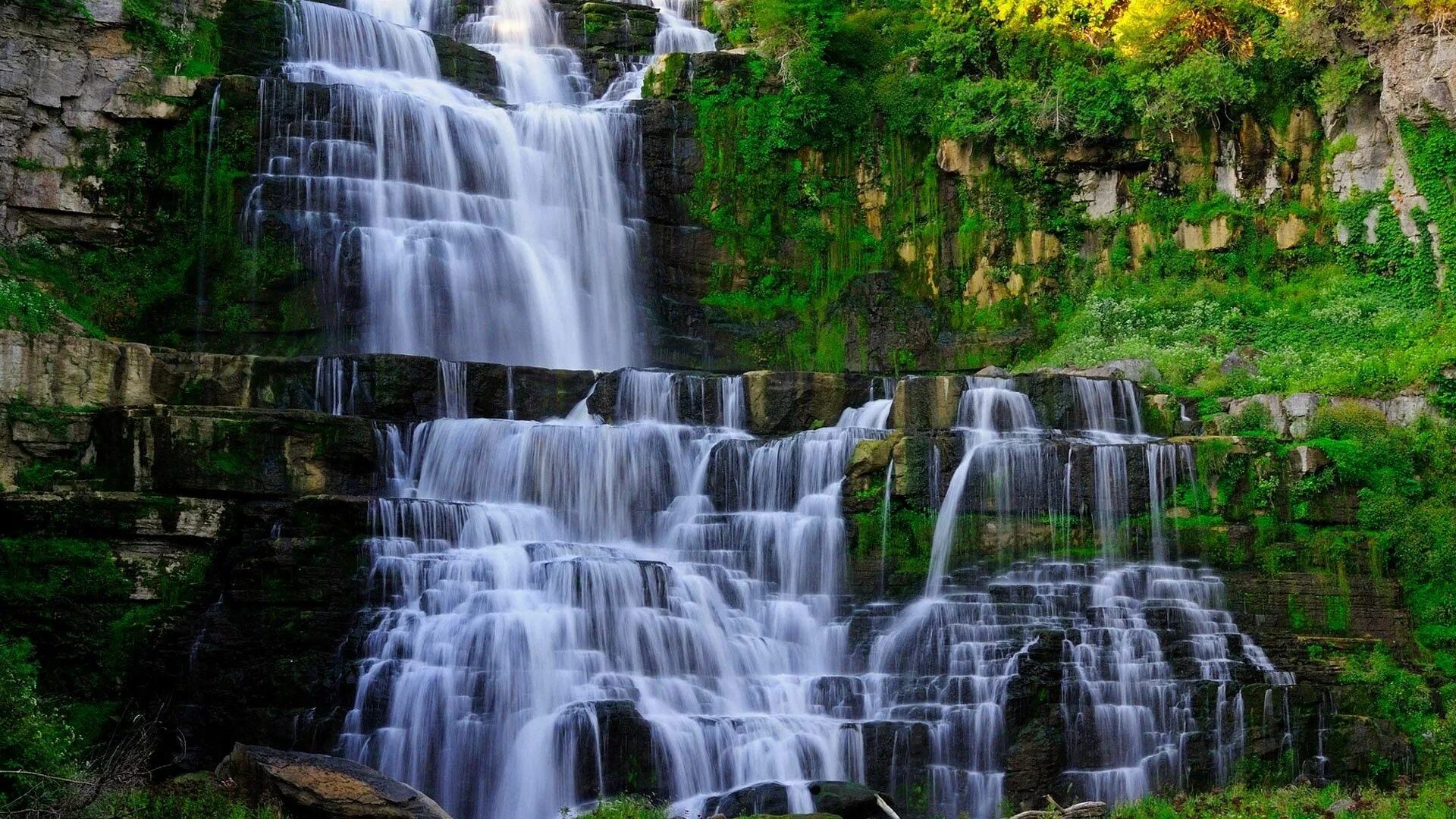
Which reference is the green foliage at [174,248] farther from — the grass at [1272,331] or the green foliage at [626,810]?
the grass at [1272,331]

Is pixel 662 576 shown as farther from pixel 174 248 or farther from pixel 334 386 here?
pixel 174 248

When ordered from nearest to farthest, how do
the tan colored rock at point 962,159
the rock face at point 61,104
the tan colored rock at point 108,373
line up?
the tan colored rock at point 108,373, the rock face at point 61,104, the tan colored rock at point 962,159

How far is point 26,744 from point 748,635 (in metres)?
9.18

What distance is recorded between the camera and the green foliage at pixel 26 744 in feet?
42.7

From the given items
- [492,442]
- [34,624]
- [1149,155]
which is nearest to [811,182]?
[1149,155]

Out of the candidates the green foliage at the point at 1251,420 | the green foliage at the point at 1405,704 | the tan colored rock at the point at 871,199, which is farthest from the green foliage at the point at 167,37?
the green foliage at the point at 1405,704

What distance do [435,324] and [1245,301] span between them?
57.8 feet

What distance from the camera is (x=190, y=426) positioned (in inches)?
741

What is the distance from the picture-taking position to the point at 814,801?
15.1 metres

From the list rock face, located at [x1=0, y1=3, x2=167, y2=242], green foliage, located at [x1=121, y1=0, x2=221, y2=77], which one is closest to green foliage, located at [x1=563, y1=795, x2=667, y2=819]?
rock face, located at [x1=0, y1=3, x2=167, y2=242]

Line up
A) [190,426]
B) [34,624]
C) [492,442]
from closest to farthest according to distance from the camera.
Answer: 1. [34,624]
2. [190,426]
3. [492,442]

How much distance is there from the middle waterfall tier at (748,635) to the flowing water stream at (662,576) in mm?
39

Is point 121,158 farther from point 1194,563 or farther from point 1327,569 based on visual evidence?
point 1327,569

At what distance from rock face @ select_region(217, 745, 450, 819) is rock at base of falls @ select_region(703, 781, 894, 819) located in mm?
3276
